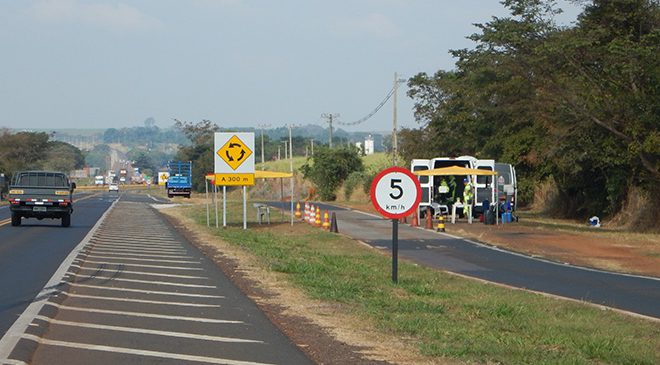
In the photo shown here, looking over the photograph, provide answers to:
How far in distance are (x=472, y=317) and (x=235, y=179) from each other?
22522 mm

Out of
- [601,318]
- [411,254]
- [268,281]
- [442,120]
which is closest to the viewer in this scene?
[601,318]

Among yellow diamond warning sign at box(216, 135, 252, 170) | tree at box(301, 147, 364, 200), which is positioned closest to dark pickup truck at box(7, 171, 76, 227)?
yellow diamond warning sign at box(216, 135, 252, 170)

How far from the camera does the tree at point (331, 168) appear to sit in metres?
86.1

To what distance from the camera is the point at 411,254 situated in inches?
1076

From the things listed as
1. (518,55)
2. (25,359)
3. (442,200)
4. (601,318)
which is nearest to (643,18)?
(518,55)

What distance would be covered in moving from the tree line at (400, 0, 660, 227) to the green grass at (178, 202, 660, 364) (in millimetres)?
17664

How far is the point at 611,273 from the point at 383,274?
5584 mm

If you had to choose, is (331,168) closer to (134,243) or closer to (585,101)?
(585,101)

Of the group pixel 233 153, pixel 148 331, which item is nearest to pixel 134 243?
pixel 233 153

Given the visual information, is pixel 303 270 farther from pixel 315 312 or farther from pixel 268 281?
pixel 315 312

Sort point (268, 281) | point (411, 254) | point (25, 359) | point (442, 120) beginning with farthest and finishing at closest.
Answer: point (442, 120)
point (411, 254)
point (268, 281)
point (25, 359)

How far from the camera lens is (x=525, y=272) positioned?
73.2ft

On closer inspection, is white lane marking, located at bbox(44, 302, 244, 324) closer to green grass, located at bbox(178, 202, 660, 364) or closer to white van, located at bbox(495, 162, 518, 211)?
green grass, located at bbox(178, 202, 660, 364)

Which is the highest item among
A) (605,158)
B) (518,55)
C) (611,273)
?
(518,55)
